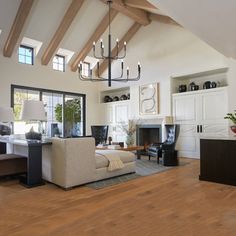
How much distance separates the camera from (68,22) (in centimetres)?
696

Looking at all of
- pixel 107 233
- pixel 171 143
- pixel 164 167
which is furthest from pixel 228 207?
pixel 171 143

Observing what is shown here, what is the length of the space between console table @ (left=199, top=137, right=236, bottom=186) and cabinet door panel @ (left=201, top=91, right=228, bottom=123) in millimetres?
2575

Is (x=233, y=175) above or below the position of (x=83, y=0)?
below

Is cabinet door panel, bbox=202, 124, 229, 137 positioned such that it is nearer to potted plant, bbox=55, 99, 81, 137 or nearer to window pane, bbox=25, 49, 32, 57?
potted plant, bbox=55, 99, 81, 137

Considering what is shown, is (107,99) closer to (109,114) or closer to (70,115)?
(109,114)

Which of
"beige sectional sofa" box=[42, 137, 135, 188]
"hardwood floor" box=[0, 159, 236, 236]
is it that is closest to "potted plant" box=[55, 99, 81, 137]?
"beige sectional sofa" box=[42, 137, 135, 188]

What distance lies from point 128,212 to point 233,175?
7.28 feet

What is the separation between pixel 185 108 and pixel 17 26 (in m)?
5.51

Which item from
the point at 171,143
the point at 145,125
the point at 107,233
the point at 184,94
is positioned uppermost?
the point at 184,94

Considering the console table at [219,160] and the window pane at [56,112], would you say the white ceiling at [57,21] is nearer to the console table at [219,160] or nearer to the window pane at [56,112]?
the window pane at [56,112]

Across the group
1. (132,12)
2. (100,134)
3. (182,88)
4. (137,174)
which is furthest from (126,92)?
(137,174)

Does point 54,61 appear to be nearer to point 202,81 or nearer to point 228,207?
point 202,81

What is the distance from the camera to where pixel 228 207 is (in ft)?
9.63

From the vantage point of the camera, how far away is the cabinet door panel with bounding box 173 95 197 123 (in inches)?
279
